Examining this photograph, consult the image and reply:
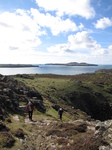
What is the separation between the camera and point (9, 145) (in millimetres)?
13508

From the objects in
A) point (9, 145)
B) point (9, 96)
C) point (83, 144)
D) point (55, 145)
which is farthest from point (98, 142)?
point (9, 96)

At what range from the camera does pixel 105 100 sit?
271 feet

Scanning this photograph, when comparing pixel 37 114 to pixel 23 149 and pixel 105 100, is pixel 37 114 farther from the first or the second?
pixel 105 100

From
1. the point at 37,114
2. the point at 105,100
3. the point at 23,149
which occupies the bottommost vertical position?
the point at 105,100

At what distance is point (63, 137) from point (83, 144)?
3.75m

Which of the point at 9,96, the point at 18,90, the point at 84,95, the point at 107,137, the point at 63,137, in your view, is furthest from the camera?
the point at 84,95

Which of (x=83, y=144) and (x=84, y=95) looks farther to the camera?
(x=84, y=95)

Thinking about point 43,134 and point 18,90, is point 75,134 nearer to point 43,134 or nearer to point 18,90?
point 43,134

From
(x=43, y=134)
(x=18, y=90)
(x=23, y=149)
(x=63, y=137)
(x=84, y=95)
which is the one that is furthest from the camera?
(x=84, y=95)

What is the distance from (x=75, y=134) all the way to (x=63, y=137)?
142 cm

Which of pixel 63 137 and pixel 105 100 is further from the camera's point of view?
pixel 105 100

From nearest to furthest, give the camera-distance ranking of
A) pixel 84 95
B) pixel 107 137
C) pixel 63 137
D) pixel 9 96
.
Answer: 1. pixel 107 137
2. pixel 63 137
3. pixel 9 96
4. pixel 84 95

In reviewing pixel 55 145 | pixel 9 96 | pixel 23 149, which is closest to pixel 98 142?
pixel 55 145

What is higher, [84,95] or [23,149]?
[23,149]
